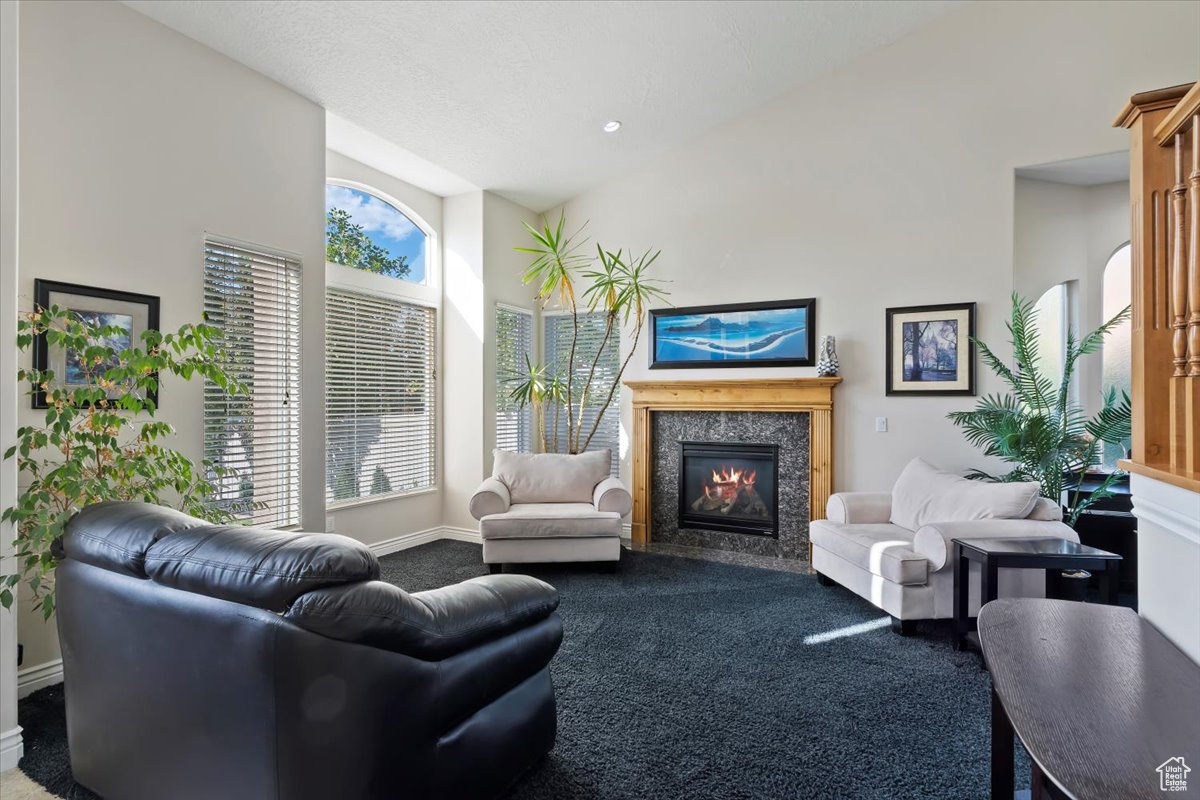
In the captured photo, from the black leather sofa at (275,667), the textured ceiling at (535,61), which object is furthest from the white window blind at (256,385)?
the black leather sofa at (275,667)

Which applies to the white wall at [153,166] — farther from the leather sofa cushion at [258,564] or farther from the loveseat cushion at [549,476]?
the leather sofa cushion at [258,564]

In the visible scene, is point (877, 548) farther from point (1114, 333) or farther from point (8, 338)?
point (8, 338)

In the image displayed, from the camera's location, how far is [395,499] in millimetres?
5035

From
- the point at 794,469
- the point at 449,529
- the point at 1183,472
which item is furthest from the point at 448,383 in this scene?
the point at 1183,472

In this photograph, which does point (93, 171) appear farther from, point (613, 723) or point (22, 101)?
point (613, 723)

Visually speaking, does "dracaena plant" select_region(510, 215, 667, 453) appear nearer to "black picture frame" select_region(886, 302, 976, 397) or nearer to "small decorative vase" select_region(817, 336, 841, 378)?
"small decorative vase" select_region(817, 336, 841, 378)

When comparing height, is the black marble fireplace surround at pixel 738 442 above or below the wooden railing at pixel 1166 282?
below

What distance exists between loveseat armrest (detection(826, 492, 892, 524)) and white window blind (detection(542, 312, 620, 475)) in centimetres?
222

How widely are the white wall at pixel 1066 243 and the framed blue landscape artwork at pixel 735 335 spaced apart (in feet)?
4.93

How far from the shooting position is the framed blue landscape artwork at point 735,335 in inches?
191

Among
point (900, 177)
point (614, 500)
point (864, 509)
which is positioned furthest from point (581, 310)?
point (864, 509)

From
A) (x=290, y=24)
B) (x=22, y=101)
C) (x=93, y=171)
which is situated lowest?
(x=93, y=171)

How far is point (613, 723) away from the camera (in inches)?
90.8

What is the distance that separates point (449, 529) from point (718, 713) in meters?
3.64
